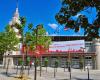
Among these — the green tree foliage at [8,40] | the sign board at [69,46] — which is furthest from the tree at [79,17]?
the sign board at [69,46]

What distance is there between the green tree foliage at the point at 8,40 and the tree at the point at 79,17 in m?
45.0

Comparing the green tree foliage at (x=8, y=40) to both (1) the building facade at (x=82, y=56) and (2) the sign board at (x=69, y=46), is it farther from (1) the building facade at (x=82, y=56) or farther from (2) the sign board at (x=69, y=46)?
(2) the sign board at (x=69, y=46)

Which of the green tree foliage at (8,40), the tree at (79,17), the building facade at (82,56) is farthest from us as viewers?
the building facade at (82,56)

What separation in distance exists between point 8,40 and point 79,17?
150 feet

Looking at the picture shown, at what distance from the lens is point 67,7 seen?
46.5 feet

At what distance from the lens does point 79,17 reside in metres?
13.8

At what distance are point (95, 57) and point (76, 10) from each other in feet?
170

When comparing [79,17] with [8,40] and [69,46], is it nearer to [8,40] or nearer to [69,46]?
[8,40]

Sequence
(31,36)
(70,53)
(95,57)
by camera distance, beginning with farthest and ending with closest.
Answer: (70,53)
(95,57)
(31,36)

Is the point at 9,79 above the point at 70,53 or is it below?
below

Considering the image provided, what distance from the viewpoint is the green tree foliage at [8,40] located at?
193ft

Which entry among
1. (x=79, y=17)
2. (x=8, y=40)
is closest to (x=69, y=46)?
(x=8, y=40)

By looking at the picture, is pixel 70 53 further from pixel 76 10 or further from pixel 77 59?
pixel 76 10

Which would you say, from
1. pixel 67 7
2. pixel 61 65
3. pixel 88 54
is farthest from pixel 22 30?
pixel 61 65
